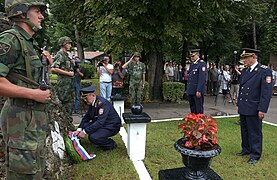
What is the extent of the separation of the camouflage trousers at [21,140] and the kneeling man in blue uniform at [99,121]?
239cm

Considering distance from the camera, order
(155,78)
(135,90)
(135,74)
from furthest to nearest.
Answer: (155,78), (135,90), (135,74)

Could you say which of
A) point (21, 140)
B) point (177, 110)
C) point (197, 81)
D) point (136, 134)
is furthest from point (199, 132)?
point (177, 110)

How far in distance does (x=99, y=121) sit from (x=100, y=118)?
7 centimetres

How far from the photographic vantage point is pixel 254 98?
180 inches

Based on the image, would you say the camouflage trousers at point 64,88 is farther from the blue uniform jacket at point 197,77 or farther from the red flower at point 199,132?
the red flower at point 199,132

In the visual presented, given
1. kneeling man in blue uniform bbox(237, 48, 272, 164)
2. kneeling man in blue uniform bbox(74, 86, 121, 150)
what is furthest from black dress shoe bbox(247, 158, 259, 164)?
kneeling man in blue uniform bbox(74, 86, 121, 150)

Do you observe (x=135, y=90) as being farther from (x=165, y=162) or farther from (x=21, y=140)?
(x=21, y=140)

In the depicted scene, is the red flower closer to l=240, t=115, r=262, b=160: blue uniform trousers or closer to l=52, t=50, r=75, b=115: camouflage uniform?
l=240, t=115, r=262, b=160: blue uniform trousers

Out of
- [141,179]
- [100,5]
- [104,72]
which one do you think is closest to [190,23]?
[100,5]

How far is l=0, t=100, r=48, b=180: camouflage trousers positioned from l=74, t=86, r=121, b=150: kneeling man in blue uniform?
7.84ft

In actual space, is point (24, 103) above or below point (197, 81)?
below

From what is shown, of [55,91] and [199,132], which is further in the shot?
[55,91]

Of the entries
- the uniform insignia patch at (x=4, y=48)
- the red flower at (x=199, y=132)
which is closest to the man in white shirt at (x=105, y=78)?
the red flower at (x=199, y=132)

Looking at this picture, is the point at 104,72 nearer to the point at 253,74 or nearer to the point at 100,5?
the point at 100,5
